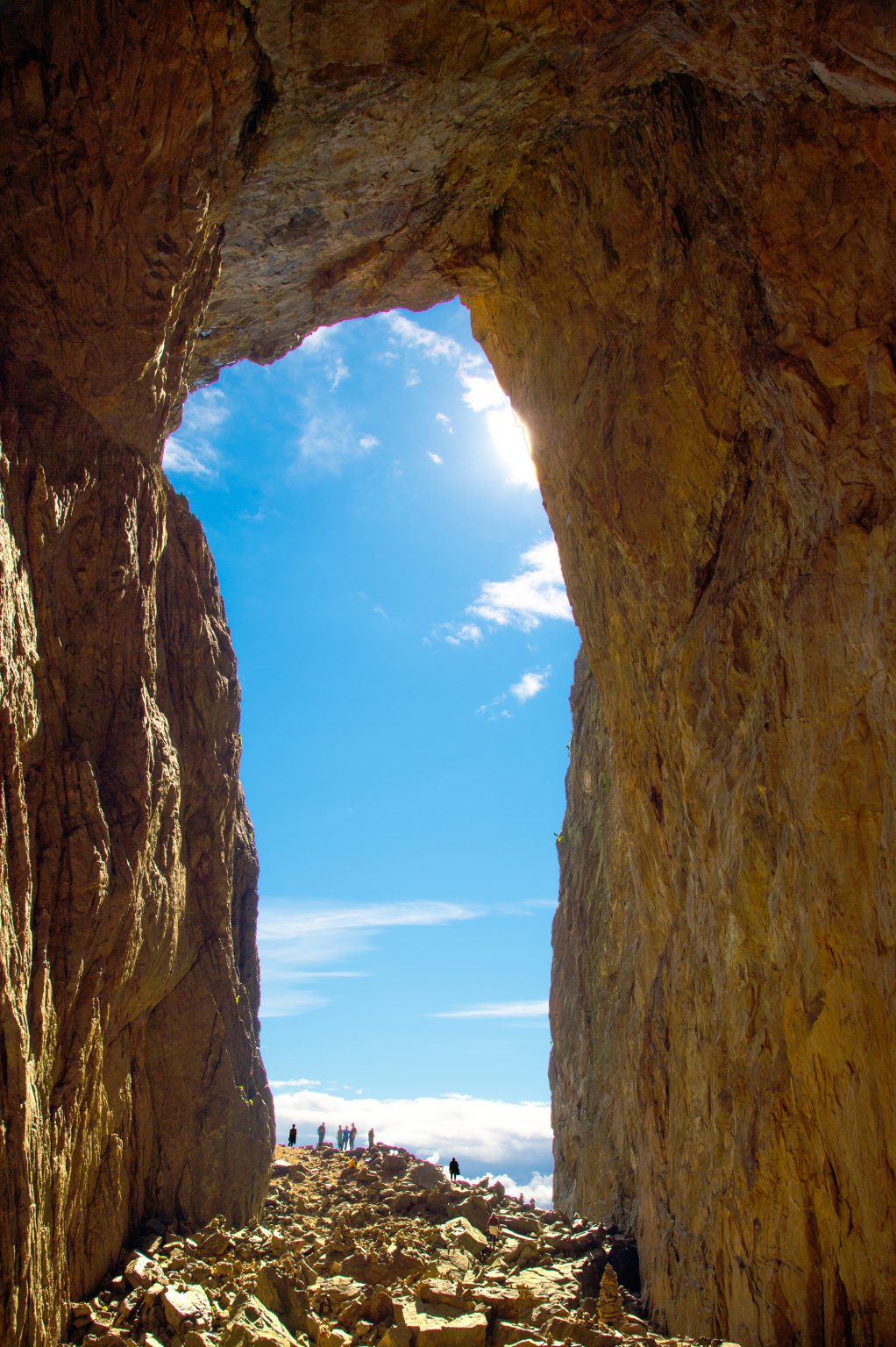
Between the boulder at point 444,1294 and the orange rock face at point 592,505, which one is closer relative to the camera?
the orange rock face at point 592,505

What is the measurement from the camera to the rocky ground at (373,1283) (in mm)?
10094

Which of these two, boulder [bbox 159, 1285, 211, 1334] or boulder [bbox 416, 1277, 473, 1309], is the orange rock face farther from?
boulder [bbox 416, 1277, 473, 1309]

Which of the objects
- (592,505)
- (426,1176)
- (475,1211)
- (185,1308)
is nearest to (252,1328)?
(185,1308)

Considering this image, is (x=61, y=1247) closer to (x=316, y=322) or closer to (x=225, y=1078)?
(x=225, y=1078)

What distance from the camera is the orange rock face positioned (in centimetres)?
883

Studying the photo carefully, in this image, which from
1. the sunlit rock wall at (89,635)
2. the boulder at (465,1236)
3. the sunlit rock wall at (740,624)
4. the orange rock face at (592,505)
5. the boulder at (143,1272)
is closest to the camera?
the sunlit rock wall at (740,624)

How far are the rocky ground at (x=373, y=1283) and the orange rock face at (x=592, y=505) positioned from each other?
0.79 metres

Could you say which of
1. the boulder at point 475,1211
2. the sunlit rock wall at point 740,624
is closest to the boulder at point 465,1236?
the boulder at point 475,1211

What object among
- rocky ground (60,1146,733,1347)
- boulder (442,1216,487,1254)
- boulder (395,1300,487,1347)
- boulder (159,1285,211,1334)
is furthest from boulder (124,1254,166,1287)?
boulder (442,1216,487,1254)

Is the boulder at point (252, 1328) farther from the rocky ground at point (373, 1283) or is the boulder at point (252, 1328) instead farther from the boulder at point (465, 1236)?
the boulder at point (465, 1236)

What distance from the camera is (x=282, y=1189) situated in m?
20.8

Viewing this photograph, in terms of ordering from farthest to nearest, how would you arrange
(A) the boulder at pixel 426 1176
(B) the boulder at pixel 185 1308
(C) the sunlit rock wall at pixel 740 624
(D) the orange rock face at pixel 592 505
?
(A) the boulder at pixel 426 1176, (B) the boulder at pixel 185 1308, (D) the orange rock face at pixel 592 505, (C) the sunlit rock wall at pixel 740 624

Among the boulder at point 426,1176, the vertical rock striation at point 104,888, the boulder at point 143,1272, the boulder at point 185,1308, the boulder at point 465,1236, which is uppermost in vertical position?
the vertical rock striation at point 104,888

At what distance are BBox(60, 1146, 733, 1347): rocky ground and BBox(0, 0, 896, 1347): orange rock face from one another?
2.58 feet
